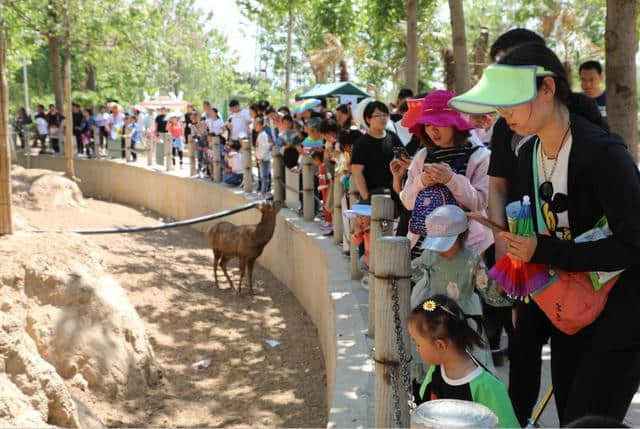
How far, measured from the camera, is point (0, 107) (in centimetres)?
962

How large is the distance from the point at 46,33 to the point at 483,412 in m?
20.4

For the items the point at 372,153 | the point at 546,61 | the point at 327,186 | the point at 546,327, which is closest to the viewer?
the point at 546,61

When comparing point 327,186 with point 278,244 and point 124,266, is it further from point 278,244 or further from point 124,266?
point 124,266

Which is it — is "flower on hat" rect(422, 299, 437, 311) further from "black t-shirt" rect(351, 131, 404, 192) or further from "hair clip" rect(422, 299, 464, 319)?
"black t-shirt" rect(351, 131, 404, 192)

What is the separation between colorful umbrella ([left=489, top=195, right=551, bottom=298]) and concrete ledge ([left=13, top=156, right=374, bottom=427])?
1.65m

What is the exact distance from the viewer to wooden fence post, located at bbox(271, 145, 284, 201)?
42.0ft

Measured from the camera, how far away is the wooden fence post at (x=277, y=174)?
42.0ft

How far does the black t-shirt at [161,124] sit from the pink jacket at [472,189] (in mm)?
19936

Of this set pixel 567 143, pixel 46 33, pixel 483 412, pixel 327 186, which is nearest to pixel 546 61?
pixel 567 143

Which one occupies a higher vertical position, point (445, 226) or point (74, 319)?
point (445, 226)

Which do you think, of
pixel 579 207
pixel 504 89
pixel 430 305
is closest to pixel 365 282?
pixel 430 305

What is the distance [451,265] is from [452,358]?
110cm

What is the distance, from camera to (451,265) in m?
3.99

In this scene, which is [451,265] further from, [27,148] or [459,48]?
[27,148]
